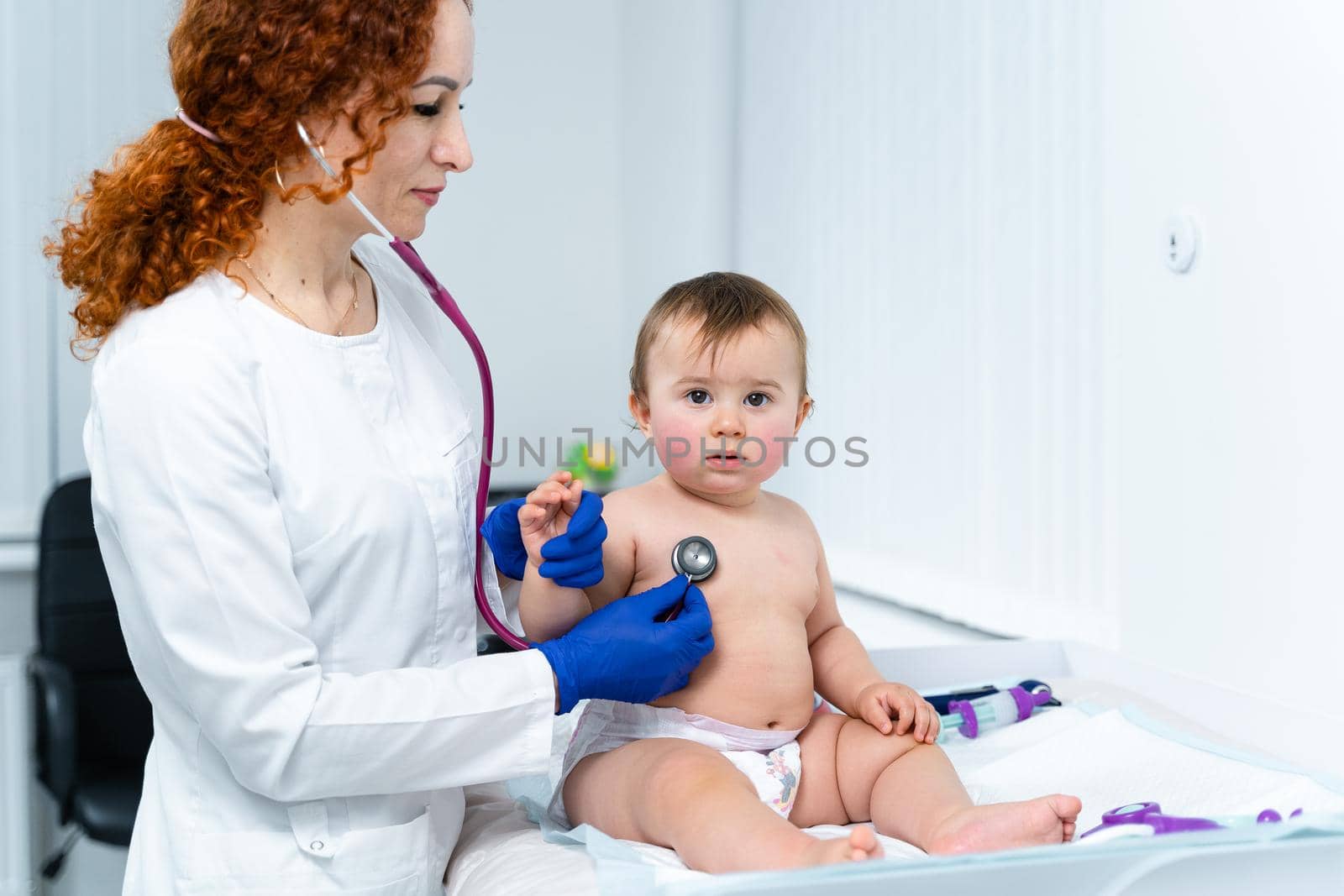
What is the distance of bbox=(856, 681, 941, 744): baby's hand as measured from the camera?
113 cm

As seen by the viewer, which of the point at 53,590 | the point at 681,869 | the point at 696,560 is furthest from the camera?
the point at 53,590

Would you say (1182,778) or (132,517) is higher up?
(132,517)

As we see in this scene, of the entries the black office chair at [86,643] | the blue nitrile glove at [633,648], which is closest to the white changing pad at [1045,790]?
the blue nitrile glove at [633,648]

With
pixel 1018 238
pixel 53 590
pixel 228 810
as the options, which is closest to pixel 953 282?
pixel 1018 238

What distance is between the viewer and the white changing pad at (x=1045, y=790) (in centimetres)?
89

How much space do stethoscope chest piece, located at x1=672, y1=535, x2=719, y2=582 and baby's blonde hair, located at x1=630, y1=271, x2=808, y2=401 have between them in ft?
0.59

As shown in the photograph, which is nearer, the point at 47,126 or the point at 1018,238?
the point at 1018,238

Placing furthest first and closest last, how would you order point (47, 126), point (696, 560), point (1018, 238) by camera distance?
point (47, 126), point (1018, 238), point (696, 560)

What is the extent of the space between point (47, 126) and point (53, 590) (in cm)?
131

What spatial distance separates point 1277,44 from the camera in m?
1.25

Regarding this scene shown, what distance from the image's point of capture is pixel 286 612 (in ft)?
3.04

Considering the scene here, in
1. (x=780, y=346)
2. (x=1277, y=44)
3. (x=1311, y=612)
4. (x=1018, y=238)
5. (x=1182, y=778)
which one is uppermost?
(x=1277, y=44)

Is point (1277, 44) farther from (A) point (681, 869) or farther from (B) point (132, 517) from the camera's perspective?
(B) point (132, 517)

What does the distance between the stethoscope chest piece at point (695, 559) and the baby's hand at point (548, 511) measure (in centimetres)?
13
